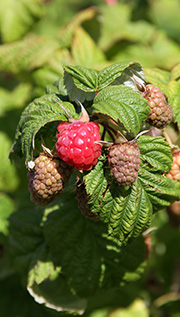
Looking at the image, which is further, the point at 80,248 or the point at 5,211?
the point at 5,211

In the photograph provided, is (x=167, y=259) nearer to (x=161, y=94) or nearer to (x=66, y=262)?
(x=66, y=262)

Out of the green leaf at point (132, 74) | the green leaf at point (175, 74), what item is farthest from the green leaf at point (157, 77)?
the green leaf at point (132, 74)

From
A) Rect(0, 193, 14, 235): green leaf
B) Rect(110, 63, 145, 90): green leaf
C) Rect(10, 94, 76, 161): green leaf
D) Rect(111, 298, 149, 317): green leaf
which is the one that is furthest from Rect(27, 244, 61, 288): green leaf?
Rect(110, 63, 145, 90): green leaf

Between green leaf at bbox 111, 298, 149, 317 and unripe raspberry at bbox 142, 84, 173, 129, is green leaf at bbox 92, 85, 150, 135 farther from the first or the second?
green leaf at bbox 111, 298, 149, 317

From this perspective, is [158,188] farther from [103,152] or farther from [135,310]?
[135,310]

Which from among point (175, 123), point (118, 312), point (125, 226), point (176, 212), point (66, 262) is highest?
point (175, 123)

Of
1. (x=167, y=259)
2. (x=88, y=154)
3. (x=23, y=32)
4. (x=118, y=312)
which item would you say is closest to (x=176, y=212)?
(x=167, y=259)

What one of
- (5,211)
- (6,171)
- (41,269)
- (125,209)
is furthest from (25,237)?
(125,209)
